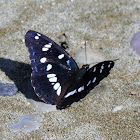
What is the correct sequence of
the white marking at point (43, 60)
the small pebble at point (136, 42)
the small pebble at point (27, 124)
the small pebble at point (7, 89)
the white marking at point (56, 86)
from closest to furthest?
the small pebble at point (27, 124), the white marking at point (56, 86), the white marking at point (43, 60), the small pebble at point (7, 89), the small pebble at point (136, 42)

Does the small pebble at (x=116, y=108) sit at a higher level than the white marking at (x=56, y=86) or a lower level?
lower

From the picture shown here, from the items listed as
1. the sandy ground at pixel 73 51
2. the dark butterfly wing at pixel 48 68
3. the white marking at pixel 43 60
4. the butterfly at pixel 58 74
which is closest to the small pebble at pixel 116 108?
the sandy ground at pixel 73 51

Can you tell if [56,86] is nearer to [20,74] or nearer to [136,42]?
[20,74]

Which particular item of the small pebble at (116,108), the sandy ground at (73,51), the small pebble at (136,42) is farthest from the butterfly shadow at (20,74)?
the small pebble at (136,42)

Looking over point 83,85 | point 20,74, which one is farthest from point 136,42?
point 20,74

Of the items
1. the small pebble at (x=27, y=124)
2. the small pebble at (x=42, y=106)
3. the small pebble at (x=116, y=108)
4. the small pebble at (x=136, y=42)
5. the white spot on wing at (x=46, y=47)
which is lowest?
the small pebble at (x=116, y=108)

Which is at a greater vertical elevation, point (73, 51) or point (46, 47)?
point (46, 47)

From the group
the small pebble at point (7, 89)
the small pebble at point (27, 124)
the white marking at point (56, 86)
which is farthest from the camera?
the small pebble at point (7, 89)

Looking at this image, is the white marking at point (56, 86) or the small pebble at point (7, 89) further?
the small pebble at point (7, 89)

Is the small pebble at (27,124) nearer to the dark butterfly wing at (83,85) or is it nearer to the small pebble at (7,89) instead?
the dark butterfly wing at (83,85)
